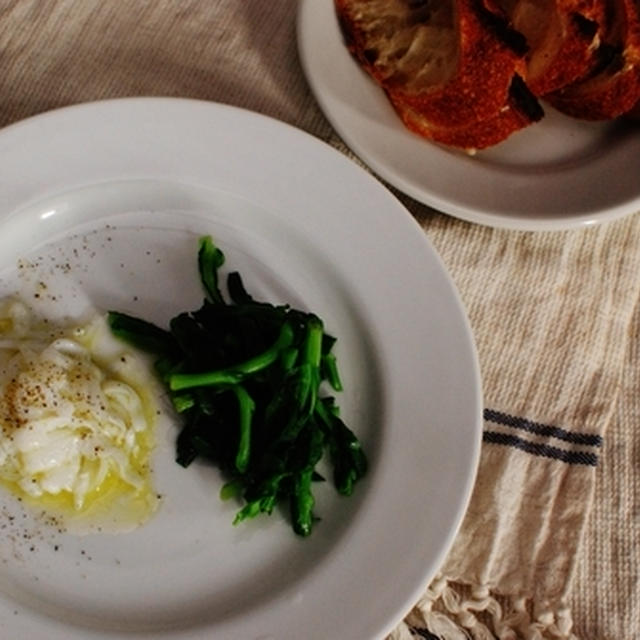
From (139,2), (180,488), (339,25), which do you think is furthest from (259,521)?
(139,2)

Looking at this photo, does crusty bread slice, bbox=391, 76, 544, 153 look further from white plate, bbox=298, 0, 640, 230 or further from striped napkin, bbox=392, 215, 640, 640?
striped napkin, bbox=392, 215, 640, 640

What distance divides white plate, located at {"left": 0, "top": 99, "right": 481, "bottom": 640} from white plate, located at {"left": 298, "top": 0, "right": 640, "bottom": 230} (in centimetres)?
14

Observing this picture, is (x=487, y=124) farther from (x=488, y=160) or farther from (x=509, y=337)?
(x=509, y=337)

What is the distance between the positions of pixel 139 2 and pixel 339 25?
Answer: 0.52 meters

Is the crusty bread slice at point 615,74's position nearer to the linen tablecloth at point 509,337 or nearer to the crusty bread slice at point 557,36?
the crusty bread slice at point 557,36

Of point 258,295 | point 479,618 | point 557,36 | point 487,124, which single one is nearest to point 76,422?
point 258,295

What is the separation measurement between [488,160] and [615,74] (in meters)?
0.33

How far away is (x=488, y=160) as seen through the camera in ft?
7.23

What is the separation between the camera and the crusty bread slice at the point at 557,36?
207 centimetres

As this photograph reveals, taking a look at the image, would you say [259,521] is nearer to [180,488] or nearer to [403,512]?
[180,488]

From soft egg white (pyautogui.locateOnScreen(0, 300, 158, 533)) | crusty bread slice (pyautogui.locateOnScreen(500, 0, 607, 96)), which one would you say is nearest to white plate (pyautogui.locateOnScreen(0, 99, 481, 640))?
soft egg white (pyautogui.locateOnScreen(0, 300, 158, 533))

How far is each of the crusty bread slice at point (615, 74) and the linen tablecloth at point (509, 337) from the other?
0.96 ft

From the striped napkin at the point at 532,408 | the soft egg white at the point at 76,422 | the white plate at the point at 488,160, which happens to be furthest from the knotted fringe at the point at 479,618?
the white plate at the point at 488,160

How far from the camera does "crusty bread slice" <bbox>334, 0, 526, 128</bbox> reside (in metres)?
2.04
